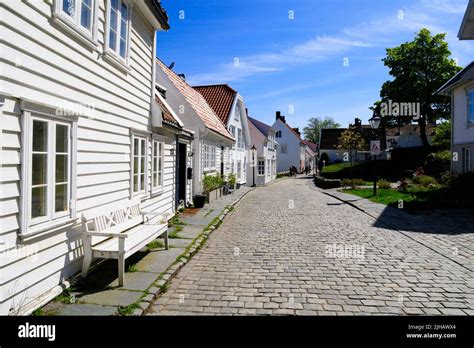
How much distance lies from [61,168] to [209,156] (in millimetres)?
13752

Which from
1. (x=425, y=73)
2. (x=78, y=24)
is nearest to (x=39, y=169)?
(x=78, y=24)

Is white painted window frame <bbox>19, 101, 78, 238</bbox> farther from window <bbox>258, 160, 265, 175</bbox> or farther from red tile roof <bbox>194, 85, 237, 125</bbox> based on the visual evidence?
A: window <bbox>258, 160, 265, 175</bbox>

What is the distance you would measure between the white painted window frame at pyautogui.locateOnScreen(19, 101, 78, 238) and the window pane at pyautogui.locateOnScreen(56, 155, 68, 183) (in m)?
0.05

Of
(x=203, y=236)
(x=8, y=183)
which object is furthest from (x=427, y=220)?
(x=8, y=183)

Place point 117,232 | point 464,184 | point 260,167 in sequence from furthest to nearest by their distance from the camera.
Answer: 1. point 260,167
2. point 464,184
3. point 117,232

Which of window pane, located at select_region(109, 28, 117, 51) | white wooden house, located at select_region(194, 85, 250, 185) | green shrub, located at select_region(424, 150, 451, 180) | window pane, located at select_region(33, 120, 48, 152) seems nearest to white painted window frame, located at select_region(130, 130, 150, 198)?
window pane, located at select_region(109, 28, 117, 51)

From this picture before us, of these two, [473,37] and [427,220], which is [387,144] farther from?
[427,220]

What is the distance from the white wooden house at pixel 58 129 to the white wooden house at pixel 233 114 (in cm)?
1755

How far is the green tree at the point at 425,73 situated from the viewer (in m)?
38.7

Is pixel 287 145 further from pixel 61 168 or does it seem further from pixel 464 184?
pixel 61 168

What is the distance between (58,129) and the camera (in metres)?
4.85
